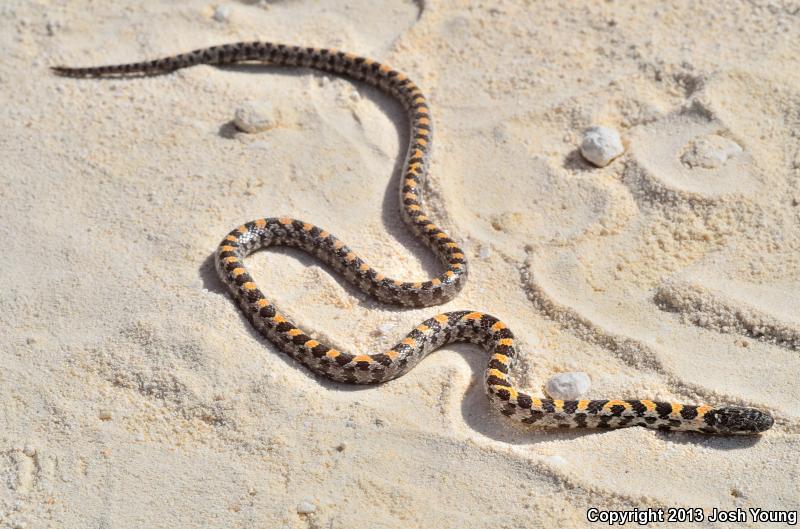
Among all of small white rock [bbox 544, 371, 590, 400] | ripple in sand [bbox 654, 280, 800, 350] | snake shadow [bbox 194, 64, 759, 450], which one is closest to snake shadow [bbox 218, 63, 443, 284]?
snake shadow [bbox 194, 64, 759, 450]

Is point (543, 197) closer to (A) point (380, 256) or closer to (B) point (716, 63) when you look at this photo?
(A) point (380, 256)

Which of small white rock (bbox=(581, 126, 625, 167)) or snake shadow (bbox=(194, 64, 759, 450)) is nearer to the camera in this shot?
snake shadow (bbox=(194, 64, 759, 450))

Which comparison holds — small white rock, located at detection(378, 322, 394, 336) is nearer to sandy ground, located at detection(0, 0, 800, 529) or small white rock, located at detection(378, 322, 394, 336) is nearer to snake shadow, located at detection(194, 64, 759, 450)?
sandy ground, located at detection(0, 0, 800, 529)

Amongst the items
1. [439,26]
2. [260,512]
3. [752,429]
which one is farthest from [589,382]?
[439,26]

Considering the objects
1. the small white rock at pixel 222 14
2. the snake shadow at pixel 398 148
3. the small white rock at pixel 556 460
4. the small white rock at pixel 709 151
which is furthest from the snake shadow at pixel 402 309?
the small white rock at pixel 709 151

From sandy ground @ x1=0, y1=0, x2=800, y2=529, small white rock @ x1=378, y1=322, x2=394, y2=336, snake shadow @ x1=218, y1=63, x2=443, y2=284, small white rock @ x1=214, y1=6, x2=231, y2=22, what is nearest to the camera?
sandy ground @ x1=0, y1=0, x2=800, y2=529
